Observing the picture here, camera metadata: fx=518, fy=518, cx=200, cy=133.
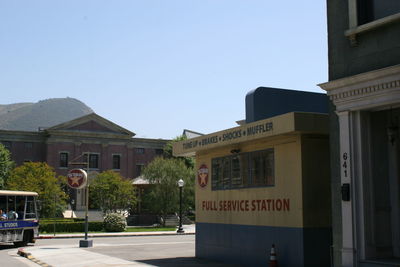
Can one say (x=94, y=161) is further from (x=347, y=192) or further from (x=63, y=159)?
(x=347, y=192)

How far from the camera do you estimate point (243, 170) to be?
15.6 metres

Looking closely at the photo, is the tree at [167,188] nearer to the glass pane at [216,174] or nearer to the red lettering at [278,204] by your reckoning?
the glass pane at [216,174]

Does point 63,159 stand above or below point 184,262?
above

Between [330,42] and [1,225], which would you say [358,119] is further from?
[1,225]

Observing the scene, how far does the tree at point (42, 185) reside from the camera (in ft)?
155

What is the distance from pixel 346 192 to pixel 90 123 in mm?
57514

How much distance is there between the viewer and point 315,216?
42.5 feet

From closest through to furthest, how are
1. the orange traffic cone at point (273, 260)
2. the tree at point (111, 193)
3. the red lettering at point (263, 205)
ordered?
the orange traffic cone at point (273, 260), the red lettering at point (263, 205), the tree at point (111, 193)

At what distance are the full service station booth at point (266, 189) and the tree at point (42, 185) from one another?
3258 centimetres

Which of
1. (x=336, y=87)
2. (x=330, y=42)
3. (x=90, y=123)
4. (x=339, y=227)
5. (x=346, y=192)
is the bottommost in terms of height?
Answer: (x=339, y=227)

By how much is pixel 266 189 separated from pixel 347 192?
396cm

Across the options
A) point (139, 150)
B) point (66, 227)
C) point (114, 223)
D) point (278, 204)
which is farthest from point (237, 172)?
point (139, 150)

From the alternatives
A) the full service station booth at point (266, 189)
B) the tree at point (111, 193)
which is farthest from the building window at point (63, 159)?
the full service station booth at point (266, 189)

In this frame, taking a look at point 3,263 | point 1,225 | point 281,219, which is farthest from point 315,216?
point 1,225
